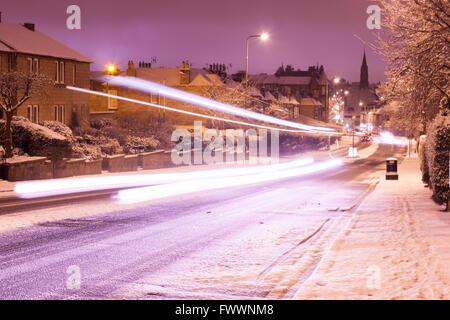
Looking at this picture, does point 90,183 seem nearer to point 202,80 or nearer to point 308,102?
point 202,80

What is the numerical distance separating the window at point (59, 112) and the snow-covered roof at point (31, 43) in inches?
143

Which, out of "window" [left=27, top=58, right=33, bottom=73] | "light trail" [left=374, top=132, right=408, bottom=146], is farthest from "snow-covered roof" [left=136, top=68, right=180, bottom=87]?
"light trail" [left=374, top=132, right=408, bottom=146]

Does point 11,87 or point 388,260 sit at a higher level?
point 11,87

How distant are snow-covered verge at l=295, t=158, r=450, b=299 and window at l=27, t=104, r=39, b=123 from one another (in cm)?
2802

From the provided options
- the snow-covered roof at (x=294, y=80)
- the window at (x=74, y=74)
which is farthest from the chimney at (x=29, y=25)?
the snow-covered roof at (x=294, y=80)

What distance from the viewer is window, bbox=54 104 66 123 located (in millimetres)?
41097

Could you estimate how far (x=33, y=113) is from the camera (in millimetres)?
38312

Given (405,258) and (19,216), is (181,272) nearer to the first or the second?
(405,258)

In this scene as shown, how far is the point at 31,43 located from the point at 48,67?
6.46 feet

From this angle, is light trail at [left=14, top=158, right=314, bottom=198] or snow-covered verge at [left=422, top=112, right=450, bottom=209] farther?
light trail at [left=14, top=158, right=314, bottom=198]

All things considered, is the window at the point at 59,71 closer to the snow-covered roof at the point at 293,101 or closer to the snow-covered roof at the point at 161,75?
the snow-covered roof at the point at 161,75

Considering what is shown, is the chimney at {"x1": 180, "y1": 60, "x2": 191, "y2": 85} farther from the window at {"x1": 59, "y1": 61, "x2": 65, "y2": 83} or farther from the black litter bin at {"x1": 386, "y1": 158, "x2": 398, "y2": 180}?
the black litter bin at {"x1": 386, "y1": 158, "x2": 398, "y2": 180}

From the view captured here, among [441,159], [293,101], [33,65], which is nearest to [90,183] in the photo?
[441,159]

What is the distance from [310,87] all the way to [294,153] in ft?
210
